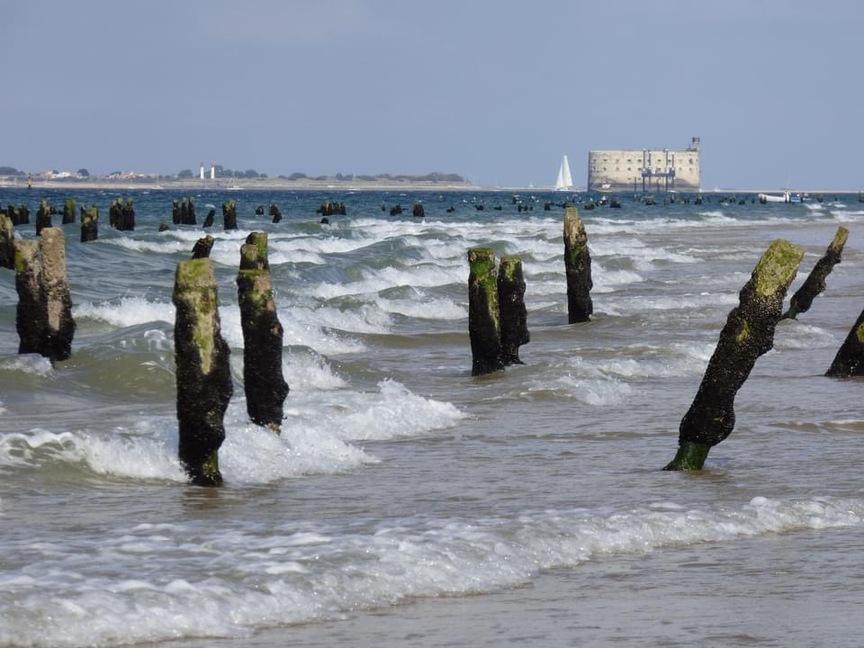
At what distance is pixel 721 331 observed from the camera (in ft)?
41.9

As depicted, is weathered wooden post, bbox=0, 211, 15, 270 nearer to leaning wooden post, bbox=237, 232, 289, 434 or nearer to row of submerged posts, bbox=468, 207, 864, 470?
row of submerged posts, bbox=468, 207, 864, 470

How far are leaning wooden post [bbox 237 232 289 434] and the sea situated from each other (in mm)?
239

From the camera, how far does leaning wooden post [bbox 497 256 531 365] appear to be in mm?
17062

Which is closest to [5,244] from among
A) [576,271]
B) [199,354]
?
[576,271]

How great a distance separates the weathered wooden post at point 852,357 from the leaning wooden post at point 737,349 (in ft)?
18.6

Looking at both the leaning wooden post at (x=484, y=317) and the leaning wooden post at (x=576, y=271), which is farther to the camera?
the leaning wooden post at (x=576, y=271)

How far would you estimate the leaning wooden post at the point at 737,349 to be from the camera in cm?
1000

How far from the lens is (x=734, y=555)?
7984 millimetres

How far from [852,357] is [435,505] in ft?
25.5

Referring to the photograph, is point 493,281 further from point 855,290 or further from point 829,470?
point 855,290

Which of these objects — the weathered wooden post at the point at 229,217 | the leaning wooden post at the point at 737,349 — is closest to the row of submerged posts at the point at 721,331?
the leaning wooden post at the point at 737,349

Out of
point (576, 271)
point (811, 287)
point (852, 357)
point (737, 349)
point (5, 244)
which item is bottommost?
point (852, 357)

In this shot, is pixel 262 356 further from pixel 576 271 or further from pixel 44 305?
pixel 576 271

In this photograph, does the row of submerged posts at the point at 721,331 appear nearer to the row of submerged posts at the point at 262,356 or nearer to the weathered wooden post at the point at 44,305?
the row of submerged posts at the point at 262,356
